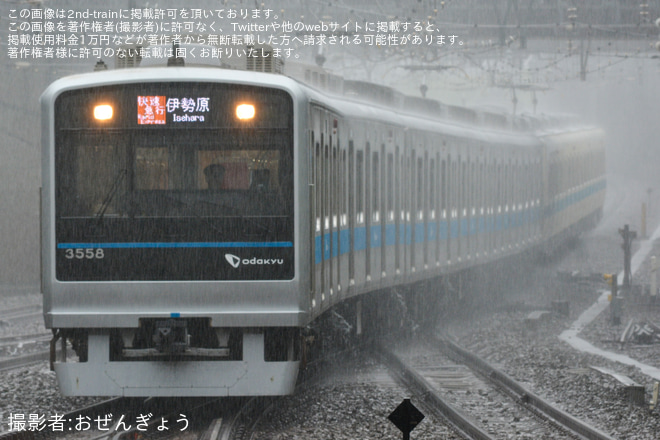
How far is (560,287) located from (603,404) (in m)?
15.9

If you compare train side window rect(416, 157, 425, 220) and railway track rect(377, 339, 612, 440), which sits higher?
train side window rect(416, 157, 425, 220)

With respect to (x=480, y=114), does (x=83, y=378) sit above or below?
below

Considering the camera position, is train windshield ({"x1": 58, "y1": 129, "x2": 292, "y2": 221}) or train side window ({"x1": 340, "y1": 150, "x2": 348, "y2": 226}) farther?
train side window ({"x1": 340, "y1": 150, "x2": 348, "y2": 226})

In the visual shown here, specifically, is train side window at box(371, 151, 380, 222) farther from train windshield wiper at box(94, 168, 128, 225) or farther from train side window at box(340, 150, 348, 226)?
train windshield wiper at box(94, 168, 128, 225)

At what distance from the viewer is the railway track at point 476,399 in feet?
36.0

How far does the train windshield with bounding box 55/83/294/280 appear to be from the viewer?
9.84 meters

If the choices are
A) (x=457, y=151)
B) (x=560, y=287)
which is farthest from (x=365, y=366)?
(x=560, y=287)

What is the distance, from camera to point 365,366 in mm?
14914

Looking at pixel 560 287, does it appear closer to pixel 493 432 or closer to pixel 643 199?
pixel 493 432

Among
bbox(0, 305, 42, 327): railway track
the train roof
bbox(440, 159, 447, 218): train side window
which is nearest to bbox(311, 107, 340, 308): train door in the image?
the train roof

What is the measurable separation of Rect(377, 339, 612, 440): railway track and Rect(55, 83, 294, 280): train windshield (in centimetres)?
256

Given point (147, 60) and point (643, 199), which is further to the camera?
point (643, 199)

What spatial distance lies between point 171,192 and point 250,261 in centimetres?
80

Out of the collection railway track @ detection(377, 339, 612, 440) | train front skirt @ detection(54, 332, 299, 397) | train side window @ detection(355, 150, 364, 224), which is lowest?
railway track @ detection(377, 339, 612, 440)
